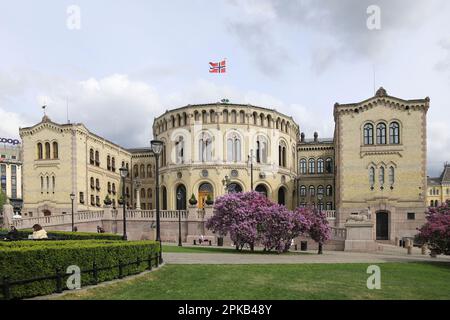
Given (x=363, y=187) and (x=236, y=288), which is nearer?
(x=236, y=288)

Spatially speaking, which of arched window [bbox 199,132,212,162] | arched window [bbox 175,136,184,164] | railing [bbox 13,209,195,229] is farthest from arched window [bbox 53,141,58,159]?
arched window [bbox 199,132,212,162]

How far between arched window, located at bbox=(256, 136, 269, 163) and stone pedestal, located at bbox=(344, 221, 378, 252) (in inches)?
921

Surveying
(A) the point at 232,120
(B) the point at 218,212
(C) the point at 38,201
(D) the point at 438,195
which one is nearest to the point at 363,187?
(A) the point at 232,120

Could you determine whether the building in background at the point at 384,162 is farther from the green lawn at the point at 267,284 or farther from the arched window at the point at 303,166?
the green lawn at the point at 267,284

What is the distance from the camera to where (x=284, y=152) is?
56.2 meters

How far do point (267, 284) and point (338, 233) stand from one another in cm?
2133

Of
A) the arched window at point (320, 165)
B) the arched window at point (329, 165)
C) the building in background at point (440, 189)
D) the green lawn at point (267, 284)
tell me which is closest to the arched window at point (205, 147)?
the arched window at point (320, 165)

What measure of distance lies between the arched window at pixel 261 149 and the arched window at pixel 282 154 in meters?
2.80

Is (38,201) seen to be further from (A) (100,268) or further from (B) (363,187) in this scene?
(A) (100,268)

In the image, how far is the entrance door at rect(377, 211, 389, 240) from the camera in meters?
43.4

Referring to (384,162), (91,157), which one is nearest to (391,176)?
(384,162)

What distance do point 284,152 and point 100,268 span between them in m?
46.4

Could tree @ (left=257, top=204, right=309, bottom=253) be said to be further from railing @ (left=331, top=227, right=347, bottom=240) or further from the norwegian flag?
the norwegian flag

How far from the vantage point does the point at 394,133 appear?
4434 cm
